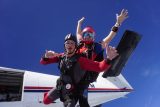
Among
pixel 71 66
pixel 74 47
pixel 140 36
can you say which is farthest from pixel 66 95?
pixel 140 36

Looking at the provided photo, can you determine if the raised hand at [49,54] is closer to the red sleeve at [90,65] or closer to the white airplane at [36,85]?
the red sleeve at [90,65]

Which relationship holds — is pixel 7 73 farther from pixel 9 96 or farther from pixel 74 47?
pixel 74 47

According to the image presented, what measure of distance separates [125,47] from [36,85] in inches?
174

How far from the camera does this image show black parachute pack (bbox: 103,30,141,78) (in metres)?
6.69

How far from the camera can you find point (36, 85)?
1031cm

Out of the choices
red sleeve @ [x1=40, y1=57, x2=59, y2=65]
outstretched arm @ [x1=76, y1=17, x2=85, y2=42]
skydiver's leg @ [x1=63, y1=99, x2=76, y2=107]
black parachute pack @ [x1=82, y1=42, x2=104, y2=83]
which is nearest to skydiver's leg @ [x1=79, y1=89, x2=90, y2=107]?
skydiver's leg @ [x1=63, y1=99, x2=76, y2=107]

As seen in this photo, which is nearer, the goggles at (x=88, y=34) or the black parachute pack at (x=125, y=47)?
the goggles at (x=88, y=34)

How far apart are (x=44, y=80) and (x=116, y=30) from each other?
512 centimetres

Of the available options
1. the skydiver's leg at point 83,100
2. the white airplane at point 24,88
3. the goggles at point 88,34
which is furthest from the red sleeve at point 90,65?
the white airplane at point 24,88

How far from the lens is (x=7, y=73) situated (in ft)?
32.9

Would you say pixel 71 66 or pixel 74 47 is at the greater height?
pixel 74 47

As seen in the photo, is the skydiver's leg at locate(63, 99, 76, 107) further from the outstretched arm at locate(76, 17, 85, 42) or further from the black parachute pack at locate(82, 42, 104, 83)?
the outstretched arm at locate(76, 17, 85, 42)

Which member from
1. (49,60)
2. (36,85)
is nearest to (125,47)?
(49,60)

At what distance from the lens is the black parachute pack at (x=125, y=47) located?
6688 mm
